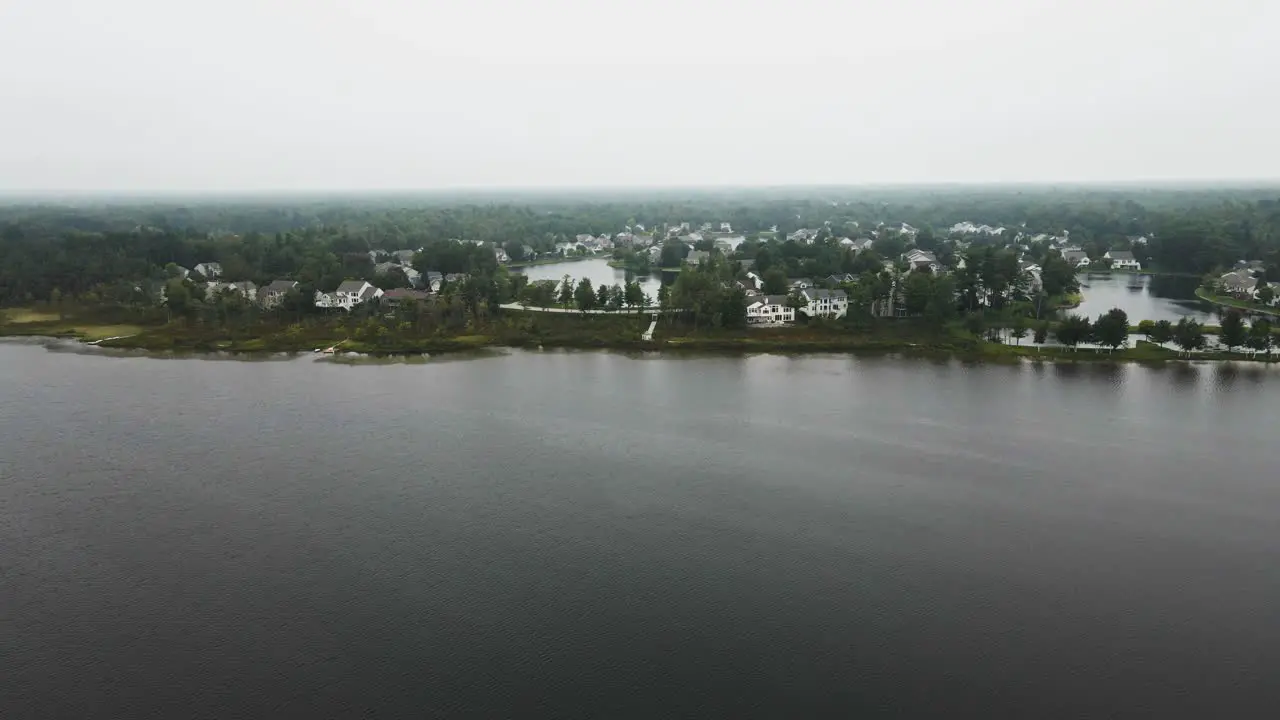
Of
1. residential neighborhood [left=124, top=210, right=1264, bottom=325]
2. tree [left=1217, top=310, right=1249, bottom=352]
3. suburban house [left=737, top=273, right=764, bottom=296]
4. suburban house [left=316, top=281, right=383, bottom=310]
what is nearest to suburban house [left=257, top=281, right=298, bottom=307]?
residential neighborhood [left=124, top=210, right=1264, bottom=325]

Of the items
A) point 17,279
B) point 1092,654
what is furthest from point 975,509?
point 17,279

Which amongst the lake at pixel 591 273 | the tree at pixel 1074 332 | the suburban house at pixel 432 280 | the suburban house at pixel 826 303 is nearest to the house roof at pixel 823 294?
the suburban house at pixel 826 303

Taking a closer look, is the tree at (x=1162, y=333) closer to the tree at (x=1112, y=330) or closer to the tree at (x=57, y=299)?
the tree at (x=1112, y=330)

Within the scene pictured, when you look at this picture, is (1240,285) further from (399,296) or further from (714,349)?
(399,296)

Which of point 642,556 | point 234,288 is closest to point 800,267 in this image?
point 234,288

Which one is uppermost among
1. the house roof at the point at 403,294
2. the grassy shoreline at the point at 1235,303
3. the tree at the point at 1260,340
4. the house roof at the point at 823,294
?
the house roof at the point at 823,294
